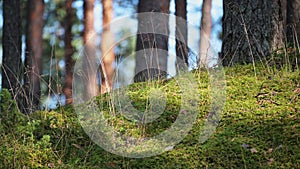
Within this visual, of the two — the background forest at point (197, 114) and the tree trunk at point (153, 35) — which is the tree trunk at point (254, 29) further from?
the tree trunk at point (153, 35)

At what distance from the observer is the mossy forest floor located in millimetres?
3455

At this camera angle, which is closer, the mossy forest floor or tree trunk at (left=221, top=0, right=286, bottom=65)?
the mossy forest floor

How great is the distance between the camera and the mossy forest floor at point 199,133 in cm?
346

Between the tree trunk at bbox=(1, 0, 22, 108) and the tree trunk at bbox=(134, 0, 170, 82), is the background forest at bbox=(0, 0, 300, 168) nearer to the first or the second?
the tree trunk at bbox=(134, 0, 170, 82)

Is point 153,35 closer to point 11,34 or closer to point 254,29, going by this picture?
point 254,29

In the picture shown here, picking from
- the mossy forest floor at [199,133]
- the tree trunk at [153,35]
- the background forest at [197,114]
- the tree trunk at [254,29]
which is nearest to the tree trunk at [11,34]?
the tree trunk at [153,35]

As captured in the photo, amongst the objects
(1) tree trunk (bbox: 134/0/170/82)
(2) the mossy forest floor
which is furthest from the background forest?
(1) tree trunk (bbox: 134/0/170/82)

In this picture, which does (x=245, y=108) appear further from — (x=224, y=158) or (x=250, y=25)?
(x=250, y=25)

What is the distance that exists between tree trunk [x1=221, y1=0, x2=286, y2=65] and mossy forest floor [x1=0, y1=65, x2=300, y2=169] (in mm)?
566

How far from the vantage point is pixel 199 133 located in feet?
12.5

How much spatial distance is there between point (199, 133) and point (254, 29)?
196 cm

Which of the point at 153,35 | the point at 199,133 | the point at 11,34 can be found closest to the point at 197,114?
the point at 199,133

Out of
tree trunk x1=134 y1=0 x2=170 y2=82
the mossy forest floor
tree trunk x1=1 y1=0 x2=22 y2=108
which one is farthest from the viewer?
tree trunk x1=1 y1=0 x2=22 y2=108

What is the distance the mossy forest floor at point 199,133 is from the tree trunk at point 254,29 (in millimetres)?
566
